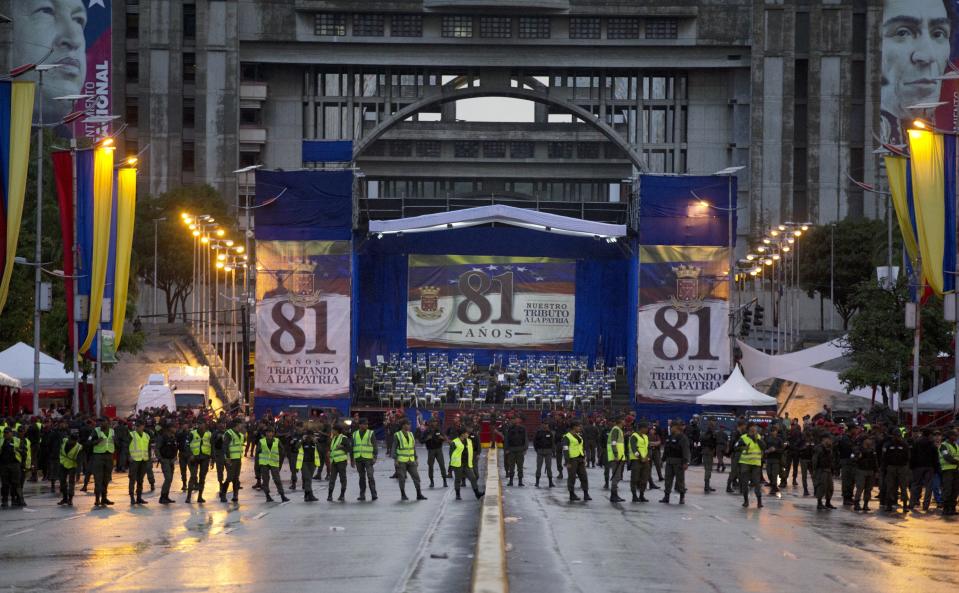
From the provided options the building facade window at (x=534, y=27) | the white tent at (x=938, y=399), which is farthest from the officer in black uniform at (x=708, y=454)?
the building facade window at (x=534, y=27)

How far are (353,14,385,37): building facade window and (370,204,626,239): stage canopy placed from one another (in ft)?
148

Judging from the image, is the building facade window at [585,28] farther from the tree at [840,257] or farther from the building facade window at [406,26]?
the tree at [840,257]

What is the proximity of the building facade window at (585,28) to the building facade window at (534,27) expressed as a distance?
1812 mm

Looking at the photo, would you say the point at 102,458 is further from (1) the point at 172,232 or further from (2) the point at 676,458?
(1) the point at 172,232

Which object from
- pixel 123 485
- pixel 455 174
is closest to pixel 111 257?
pixel 123 485

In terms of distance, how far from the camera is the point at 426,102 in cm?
10850

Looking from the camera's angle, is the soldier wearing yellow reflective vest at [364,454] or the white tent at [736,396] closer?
the soldier wearing yellow reflective vest at [364,454]

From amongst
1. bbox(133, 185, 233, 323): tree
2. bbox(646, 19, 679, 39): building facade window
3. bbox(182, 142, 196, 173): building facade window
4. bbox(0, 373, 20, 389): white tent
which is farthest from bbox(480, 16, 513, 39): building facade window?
bbox(0, 373, 20, 389): white tent

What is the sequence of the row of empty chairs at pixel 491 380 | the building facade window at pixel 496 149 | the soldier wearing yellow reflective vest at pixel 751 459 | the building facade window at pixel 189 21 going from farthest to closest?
the building facade window at pixel 496 149 → the building facade window at pixel 189 21 → the row of empty chairs at pixel 491 380 → the soldier wearing yellow reflective vest at pixel 751 459

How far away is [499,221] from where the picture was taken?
63500 millimetres

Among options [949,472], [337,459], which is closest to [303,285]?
[337,459]

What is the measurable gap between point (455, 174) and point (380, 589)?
10778cm

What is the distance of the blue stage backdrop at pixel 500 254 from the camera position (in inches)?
2660

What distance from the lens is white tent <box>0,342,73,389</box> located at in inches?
1907
